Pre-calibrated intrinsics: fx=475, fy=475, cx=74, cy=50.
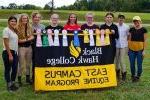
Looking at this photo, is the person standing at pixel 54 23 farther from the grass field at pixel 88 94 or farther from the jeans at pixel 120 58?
the jeans at pixel 120 58

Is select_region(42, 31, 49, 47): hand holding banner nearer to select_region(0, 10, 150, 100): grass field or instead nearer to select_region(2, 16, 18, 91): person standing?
select_region(2, 16, 18, 91): person standing

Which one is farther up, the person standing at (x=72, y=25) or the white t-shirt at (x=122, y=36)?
the person standing at (x=72, y=25)

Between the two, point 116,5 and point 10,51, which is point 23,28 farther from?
point 116,5

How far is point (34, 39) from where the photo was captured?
11414mm

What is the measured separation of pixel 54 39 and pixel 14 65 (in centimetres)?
114

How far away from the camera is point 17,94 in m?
10.9

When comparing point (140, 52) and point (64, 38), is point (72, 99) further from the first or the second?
point (140, 52)

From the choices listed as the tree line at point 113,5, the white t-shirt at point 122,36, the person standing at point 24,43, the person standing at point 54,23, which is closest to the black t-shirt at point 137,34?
the white t-shirt at point 122,36

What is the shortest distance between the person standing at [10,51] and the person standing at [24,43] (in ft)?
0.82

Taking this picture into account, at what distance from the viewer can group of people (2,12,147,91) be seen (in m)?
11.1

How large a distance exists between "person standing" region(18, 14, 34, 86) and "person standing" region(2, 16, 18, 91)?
0.25m

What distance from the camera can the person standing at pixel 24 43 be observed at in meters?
11.4

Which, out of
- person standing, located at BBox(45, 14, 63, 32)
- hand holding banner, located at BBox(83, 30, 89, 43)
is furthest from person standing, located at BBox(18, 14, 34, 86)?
hand holding banner, located at BBox(83, 30, 89, 43)

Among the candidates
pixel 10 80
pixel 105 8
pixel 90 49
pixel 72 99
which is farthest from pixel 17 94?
pixel 105 8
